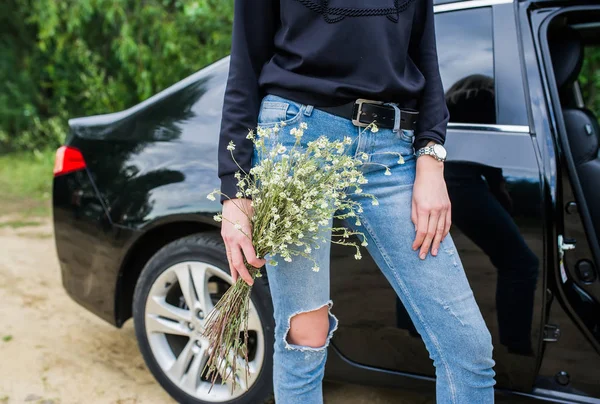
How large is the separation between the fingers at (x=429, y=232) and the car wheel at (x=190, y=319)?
2.76 feet

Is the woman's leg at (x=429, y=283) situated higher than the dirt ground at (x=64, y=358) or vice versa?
the woman's leg at (x=429, y=283)

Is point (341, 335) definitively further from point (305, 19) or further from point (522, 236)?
point (305, 19)

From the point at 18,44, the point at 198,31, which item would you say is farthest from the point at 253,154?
the point at 18,44

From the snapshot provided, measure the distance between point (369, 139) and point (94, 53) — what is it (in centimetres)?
722

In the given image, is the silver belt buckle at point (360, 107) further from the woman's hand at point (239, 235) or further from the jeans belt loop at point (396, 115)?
the woman's hand at point (239, 235)

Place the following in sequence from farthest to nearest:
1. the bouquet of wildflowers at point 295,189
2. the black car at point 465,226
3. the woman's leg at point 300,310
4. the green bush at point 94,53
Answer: the green bush at point 94,53 → the black car at point 465,226 → the woman's leg at point 300,310 → the bouquet of wildflowers at point 295,189

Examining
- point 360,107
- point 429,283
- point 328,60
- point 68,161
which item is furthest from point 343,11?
point 68,161

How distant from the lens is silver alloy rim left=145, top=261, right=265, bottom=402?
2.29 m

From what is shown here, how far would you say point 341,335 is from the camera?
214cm

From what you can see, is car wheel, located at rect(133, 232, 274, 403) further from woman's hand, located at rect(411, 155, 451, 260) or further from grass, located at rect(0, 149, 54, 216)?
grass, located at rect(0, 149, 54, 216)

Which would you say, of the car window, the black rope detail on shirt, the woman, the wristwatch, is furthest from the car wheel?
the car window

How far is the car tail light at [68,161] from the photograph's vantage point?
2.64 metres

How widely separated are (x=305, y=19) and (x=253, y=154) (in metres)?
0.34

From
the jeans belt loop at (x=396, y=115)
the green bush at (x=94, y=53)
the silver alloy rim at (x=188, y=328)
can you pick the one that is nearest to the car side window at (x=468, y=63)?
the jeans belt loop at (x=396, y=115)
